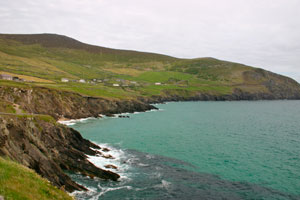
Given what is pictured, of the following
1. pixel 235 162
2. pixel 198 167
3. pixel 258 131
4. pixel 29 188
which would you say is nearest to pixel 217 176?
pixel 198 167

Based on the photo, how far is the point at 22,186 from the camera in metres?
17.5

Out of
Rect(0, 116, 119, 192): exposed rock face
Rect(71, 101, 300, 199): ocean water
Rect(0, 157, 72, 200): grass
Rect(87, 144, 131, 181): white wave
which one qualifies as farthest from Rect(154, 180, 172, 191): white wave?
Rect(0, 157, 72, 200): grass

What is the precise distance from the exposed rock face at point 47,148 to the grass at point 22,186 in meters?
7.52

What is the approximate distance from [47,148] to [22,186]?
2345 centimetres

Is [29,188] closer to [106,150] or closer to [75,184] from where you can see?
[75,184]

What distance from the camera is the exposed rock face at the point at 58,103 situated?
84.5m

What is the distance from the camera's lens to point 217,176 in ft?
132

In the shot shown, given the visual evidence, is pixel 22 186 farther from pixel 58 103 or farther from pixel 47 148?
pixel 58 103

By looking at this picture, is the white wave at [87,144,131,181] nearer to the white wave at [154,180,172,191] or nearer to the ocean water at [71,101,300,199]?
the ocean water at [71,101,300,199]

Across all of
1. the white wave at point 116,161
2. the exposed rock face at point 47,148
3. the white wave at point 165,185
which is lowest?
the white wave at point 116,161

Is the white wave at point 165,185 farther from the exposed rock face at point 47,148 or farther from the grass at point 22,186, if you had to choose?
the grass at point 22,186

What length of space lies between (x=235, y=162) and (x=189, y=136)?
81.8ft

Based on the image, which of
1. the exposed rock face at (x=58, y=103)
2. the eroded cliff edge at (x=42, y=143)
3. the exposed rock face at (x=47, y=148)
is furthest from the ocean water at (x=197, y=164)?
the exposed rock face at (x=58, y=103)

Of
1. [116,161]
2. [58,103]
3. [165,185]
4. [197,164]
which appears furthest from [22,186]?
[58,103]
